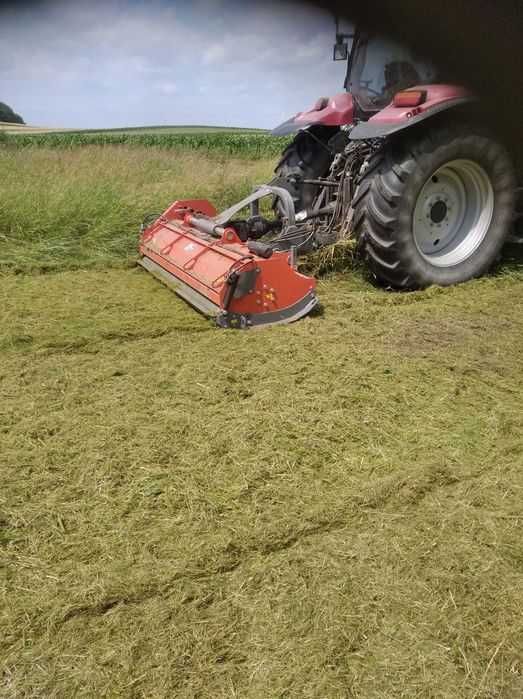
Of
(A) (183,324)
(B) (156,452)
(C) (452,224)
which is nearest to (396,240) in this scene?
(C) (452,224)

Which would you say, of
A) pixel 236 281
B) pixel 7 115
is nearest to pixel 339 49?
pixel 7 115

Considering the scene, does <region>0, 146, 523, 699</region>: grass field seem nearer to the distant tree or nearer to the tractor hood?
the distant tree

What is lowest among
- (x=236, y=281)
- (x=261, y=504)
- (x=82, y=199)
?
(x=261, y=504)

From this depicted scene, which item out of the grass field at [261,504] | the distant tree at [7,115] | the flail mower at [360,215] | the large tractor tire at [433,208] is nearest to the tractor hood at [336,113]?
the flail mower at [360,215]

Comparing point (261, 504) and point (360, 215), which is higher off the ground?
point (360, 215)

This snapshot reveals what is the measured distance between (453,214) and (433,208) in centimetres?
26

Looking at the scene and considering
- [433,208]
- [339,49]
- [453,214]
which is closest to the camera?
[339,49]

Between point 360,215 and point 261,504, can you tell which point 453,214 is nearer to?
point 360,215

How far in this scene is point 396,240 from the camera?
428cm

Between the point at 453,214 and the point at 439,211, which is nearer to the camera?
the point at 439,211

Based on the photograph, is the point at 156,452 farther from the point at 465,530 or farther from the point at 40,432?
the point at 465,530

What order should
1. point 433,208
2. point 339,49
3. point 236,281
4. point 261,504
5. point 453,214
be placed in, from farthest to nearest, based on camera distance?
point 453,214
point 433,208
point 236,281
point 261,504
point 339,49

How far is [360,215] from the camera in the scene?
4.43 metres

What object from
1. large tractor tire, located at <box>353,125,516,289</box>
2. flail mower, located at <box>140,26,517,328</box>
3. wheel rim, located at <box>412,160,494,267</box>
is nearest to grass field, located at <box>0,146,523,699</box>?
flail mower, located at <box>140,26,517,328</box>
